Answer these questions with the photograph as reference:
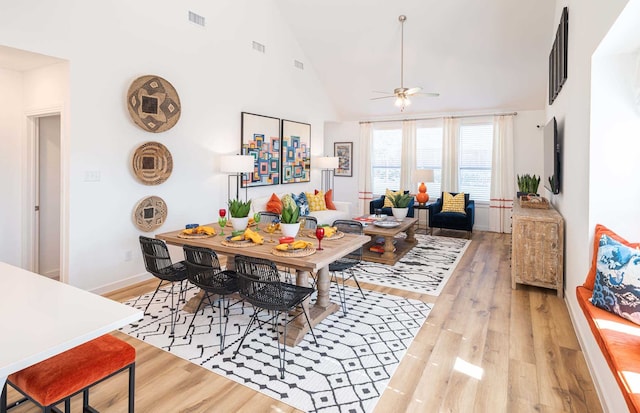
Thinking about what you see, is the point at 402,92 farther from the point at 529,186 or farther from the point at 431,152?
the point at 431,152

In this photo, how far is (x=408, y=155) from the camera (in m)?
8.66

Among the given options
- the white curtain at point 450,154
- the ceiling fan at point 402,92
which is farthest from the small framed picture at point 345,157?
the ceiling fan at point 402,92

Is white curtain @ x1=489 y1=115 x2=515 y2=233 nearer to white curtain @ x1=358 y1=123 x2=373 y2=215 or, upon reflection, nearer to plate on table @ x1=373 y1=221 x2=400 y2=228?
white curtain @ x1=358 y1=123 x2=373 y2=215

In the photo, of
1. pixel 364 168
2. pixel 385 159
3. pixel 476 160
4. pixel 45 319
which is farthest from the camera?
pixel 364 168

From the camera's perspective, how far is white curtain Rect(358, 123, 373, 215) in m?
9.16

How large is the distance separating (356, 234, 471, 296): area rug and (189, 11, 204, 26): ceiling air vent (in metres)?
4.08

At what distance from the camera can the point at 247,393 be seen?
7.61 ft

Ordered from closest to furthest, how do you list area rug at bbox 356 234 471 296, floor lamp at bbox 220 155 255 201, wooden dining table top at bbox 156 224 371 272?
wooden dining table top at bbox 156 224 371 272, area rug at bbox 356 234 471 296, floor lamp at bbox 220 155 255 201

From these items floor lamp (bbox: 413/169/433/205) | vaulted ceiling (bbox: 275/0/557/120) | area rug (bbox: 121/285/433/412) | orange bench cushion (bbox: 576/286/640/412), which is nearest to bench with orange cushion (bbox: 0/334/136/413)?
area rug (bbox: 121/285/433/412)

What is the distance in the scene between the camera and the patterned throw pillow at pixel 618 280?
2164 mm

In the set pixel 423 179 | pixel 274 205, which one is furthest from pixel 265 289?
pixel 423 179

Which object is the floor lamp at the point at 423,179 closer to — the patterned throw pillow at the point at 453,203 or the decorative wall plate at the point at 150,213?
the patterned throw pillow at the point at 453,203

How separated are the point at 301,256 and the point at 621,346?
1965 mm

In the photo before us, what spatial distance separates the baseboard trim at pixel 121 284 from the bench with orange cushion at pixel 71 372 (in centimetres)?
264
